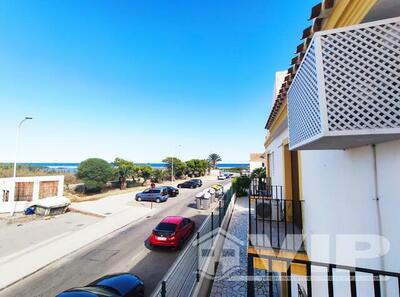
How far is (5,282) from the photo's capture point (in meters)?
8.08

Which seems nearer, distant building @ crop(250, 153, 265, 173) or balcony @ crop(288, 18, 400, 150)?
balcony @ crop(288, 18, 400, 150)

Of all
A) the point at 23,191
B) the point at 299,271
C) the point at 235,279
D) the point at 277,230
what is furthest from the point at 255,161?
the point at 299,271

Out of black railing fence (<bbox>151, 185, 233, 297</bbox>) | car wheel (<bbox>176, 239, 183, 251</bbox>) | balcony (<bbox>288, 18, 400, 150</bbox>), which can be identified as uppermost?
balcony (<bbox>288, 18, 400, 150</bbox>)

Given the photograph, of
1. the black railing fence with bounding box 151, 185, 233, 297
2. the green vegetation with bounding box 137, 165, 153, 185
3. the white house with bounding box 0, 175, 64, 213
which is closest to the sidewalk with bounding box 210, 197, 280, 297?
the black railing fence with bounding box 151, 185, 233, 297

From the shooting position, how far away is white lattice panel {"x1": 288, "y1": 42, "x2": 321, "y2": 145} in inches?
78.3

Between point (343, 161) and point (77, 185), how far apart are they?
111ft

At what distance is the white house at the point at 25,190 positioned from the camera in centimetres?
2103

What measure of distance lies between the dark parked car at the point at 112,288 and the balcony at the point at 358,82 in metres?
6.19

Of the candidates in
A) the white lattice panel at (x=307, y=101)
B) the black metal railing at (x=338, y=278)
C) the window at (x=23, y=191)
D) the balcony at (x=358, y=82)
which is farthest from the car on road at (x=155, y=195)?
the balcony at (x=358, y=82)

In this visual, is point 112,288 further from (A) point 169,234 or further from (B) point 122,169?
(B) point 122,169

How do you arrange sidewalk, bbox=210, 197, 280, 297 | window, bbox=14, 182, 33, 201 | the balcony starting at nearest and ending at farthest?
the balcony < sidewalk, bbox=210, 197, 280, 297 < window, bbox=14, 182, 33, 201

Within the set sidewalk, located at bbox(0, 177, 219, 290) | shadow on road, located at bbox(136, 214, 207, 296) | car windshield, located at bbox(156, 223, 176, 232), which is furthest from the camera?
car windshield, located at bbox(156, 223, 176, 232)

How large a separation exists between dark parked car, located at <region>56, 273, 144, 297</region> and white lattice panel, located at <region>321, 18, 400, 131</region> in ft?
20.7

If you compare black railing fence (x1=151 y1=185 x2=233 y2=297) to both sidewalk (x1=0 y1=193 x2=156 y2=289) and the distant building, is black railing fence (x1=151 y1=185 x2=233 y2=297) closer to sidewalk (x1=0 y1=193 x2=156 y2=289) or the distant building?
sidewalk (x1=0 y1=193 x2=156 y2=289)
